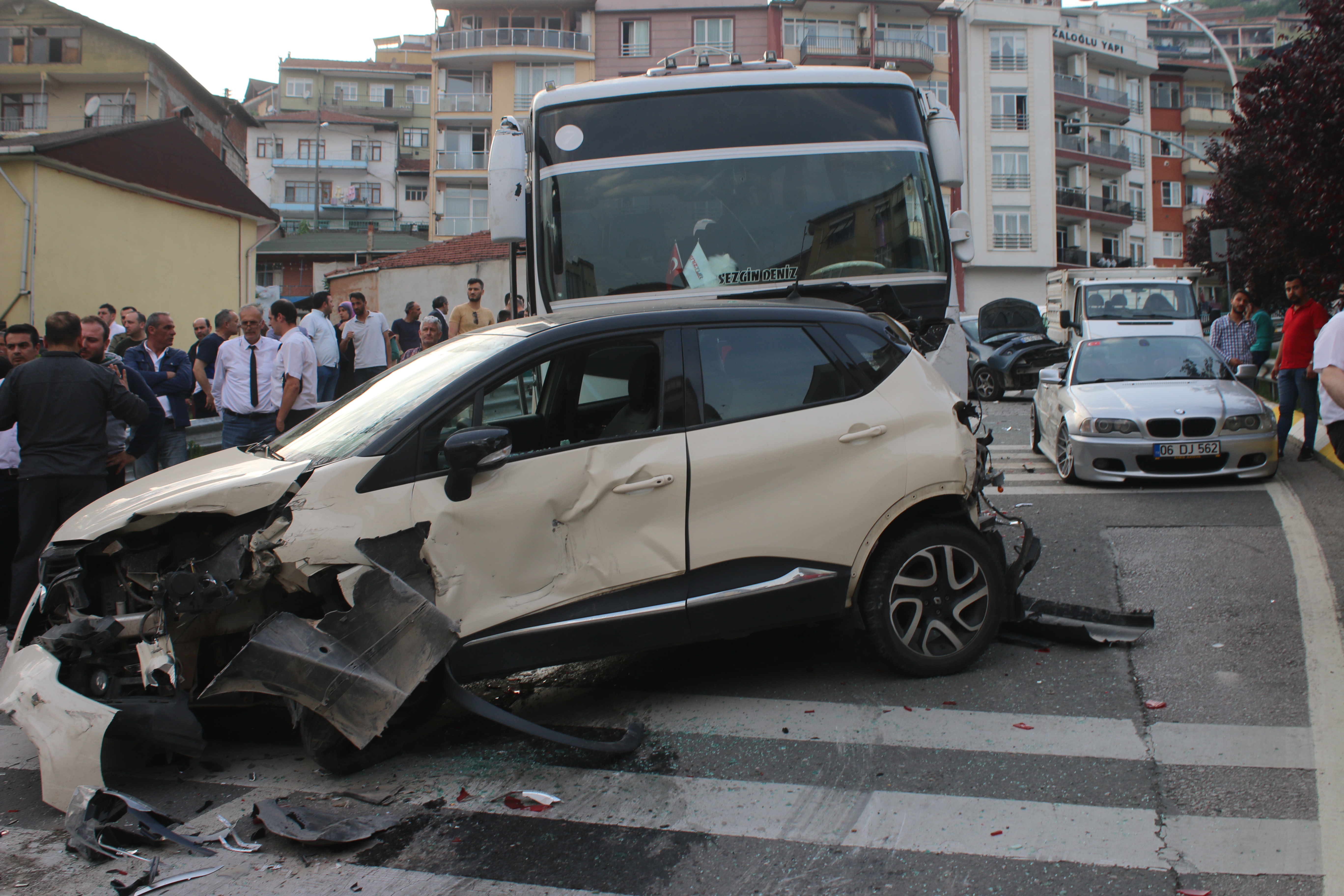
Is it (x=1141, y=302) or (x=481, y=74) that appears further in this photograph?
(x=481, y=74)

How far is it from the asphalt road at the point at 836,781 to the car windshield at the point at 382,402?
1.24 meters

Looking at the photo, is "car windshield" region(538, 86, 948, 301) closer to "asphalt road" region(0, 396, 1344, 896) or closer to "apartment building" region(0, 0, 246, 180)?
"asphalt road" region(0, 396, 1344, 896)

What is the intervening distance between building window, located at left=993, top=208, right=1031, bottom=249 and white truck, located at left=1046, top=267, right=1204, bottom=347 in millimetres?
35993

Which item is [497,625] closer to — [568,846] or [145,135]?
[568,846]

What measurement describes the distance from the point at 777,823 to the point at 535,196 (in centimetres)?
520

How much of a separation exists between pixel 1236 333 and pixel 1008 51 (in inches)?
1811

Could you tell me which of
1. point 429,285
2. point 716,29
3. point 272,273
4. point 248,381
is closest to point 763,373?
point 248,381

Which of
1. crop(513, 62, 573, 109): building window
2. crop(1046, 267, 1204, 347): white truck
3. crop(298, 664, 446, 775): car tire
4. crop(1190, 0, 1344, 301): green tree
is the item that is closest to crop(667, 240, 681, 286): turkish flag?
crop(298, 664, 446, 775): car tire

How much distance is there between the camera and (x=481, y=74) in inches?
2172

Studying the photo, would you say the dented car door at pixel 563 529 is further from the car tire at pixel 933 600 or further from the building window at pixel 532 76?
the building window at pixel 532 76

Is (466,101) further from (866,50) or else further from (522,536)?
(522,536)

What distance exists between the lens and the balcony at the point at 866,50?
167 ft

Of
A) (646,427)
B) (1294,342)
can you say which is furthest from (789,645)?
(1294,342)

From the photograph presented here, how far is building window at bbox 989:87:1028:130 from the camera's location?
54156 millimetres
